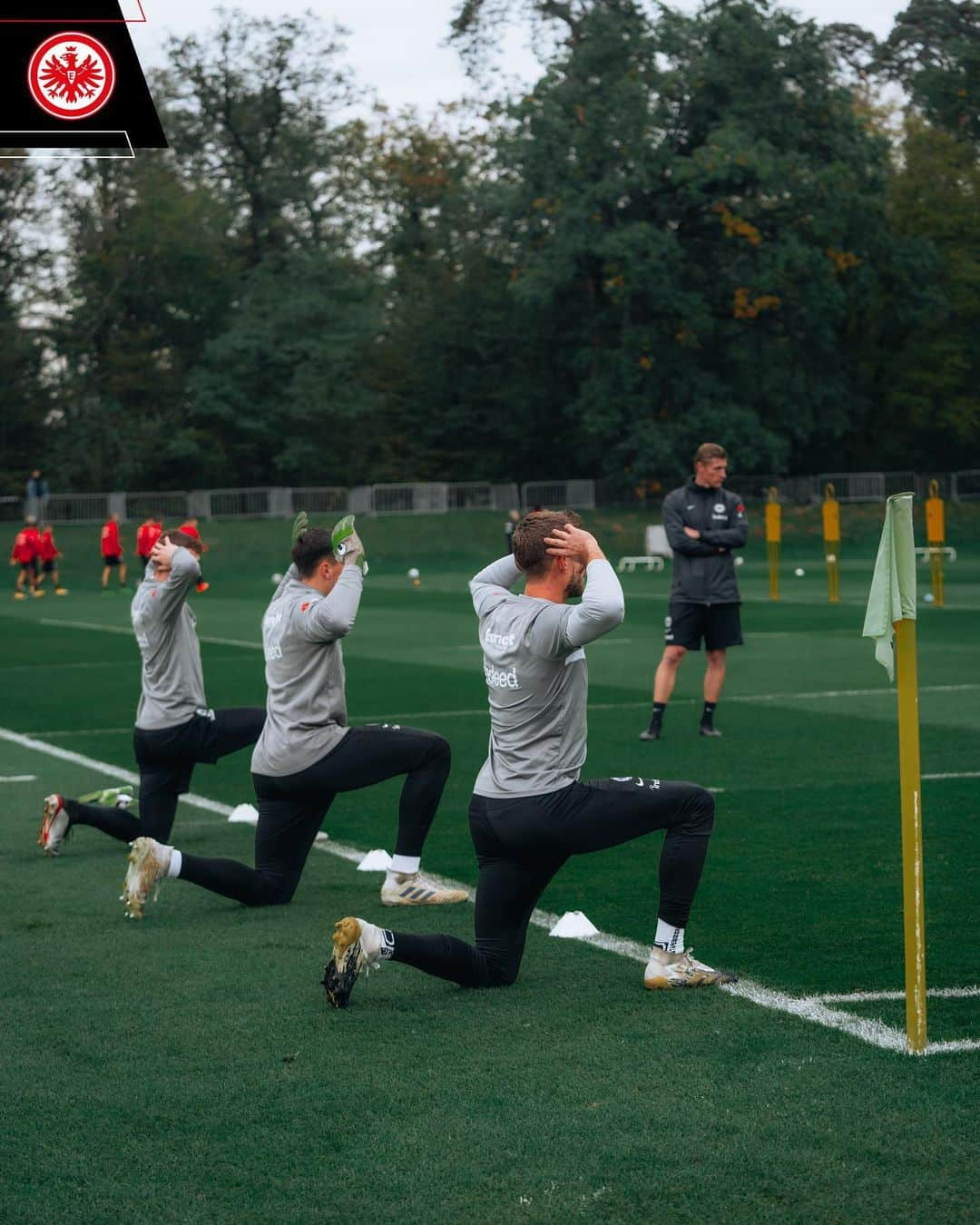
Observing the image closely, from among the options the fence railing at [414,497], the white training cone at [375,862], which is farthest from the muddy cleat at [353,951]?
the fence railing at [414,497]

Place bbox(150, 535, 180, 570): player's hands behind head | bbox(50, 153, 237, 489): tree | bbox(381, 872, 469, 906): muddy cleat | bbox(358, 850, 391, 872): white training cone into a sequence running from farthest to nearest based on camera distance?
bbox(50, 153, 237, 489): tree → bbox(150, 535, 180, 570): player's hands behind head → bbox(358, 850, 391, 872): white training cone → bbox(381, 872, 469, 906): muddy cleat

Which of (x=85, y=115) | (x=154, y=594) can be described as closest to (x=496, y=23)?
(x=85, y=115)

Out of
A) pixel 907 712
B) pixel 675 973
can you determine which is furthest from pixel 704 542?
pixel 907 712

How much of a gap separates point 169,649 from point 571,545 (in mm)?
3613

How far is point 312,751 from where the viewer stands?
24.8 feet

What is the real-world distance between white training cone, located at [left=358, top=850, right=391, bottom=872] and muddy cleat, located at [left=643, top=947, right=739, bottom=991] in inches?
104

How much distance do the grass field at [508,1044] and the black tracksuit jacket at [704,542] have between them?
5.70 ft

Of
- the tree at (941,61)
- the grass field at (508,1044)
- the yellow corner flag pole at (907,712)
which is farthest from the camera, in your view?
the tree at (941,61)

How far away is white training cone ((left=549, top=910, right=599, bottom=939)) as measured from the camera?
7.13m

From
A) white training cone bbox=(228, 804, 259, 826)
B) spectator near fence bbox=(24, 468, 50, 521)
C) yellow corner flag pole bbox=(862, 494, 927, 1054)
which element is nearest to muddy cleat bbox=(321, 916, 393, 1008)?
yellow corner flag pole bbox=(862, 494, 927, 1054)

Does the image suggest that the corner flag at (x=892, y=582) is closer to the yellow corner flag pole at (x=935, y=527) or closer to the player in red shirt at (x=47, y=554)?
the yellow corner flag pole at (x=935, y=527)

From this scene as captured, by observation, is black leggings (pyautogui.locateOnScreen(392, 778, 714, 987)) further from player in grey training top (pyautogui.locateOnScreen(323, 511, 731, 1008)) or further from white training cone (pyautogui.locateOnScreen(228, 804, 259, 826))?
white training cone (pyautogui.locateOnScreen(228, 804, 259, 826))

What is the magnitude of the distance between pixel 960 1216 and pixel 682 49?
2235 inches

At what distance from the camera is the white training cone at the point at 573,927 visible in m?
7.13
